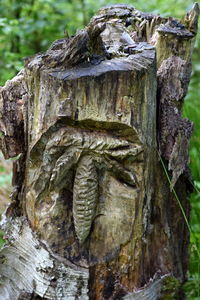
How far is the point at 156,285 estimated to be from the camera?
6.50 feet

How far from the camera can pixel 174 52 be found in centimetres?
215

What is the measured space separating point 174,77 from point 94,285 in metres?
0.98

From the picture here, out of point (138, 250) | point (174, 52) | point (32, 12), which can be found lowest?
point (138, 250)

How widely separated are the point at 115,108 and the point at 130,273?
0.73 metres

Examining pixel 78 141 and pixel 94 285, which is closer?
pixel 78 141

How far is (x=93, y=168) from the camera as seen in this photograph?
180cm

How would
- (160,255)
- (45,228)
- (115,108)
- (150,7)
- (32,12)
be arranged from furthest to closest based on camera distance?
(32,12)
(150,7)
(160,255)
(45,228)
(115,108)

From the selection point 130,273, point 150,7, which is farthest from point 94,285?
point 150,7

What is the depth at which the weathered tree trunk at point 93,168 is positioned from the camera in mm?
1715

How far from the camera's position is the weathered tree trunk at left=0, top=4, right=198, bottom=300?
1715 mm

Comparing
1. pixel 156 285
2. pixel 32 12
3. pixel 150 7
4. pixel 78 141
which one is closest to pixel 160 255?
pixel 156 285

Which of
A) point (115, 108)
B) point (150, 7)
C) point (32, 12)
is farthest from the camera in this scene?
point (32, 12)

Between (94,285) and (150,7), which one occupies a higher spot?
(150,7)

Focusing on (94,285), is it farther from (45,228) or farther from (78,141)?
(78,141)
